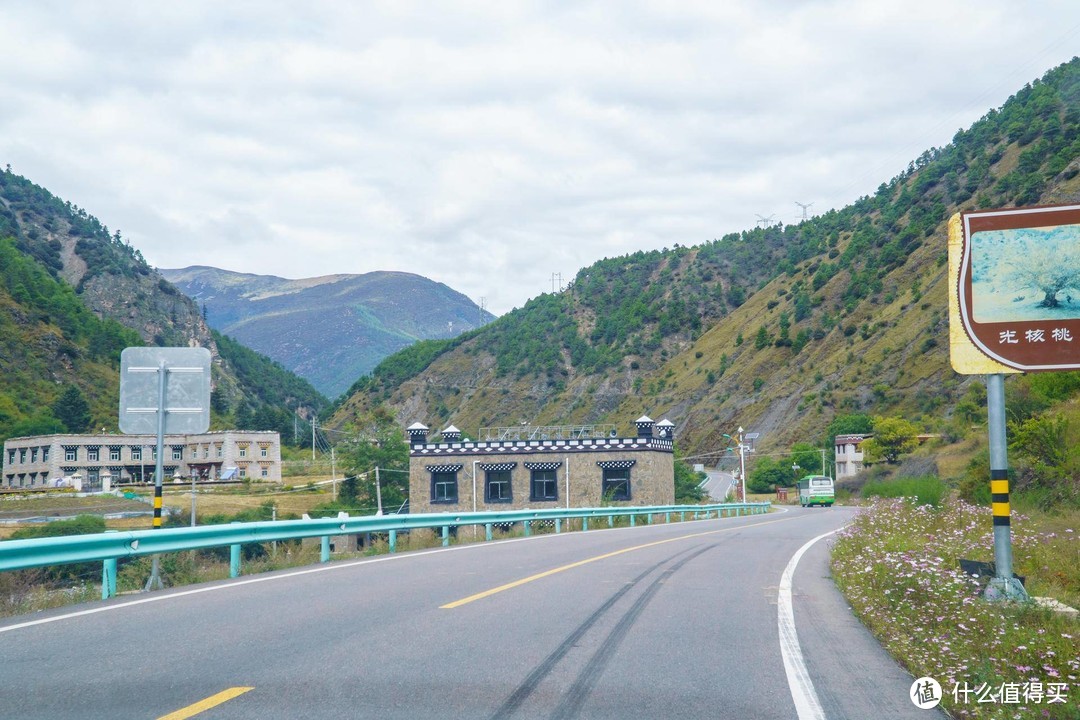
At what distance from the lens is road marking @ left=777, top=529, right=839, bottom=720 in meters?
6.13

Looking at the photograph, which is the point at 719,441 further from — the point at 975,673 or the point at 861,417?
the point at 975,673

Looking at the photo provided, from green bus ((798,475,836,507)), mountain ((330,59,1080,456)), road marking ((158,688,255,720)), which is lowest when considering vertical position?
green bus ((798,475,836,507))

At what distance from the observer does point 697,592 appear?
11891mm

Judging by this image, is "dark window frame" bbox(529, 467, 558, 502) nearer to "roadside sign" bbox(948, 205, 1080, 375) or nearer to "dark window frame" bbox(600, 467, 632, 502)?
"dark window frame" bbox(600, 467, 632, 502)

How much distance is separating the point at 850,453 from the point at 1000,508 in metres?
88.0

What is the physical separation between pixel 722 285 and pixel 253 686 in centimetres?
17789

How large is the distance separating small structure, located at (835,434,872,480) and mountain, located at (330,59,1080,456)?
5.17 metres

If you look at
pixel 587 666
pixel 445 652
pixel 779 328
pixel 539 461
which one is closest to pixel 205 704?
pixel 445 652

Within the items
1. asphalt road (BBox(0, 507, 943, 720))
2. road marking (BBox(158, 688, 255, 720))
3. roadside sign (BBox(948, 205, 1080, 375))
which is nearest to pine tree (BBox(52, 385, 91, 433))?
asphalt road (BBox(0, 507, 943, 720))

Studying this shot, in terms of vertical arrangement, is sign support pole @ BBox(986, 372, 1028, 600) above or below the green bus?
above

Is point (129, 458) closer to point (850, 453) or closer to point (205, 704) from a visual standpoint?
point (850, 453)

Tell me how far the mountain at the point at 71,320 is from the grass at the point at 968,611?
347ft

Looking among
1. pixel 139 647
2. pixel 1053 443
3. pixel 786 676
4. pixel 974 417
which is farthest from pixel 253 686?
pixel 974 417

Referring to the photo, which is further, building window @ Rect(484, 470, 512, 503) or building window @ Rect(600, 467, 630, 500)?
building window @ Rect(484, 470, 512, 503)
